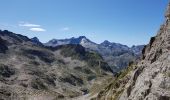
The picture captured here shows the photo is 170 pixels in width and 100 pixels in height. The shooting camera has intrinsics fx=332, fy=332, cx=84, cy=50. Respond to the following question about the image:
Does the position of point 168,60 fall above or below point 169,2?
below

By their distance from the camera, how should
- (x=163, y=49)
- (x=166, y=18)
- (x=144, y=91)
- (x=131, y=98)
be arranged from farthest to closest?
(x=166, y=18) → (x=163, y=49) → (x=131, y=98) → (x=144, y=91)

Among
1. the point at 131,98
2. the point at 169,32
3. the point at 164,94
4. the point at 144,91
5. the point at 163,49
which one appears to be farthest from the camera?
the point at 169,32

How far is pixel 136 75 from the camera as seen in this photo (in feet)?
191

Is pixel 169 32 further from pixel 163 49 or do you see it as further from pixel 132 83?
pixel 132 83

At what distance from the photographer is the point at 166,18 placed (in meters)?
68.7

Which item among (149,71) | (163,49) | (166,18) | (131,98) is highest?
(166,18)

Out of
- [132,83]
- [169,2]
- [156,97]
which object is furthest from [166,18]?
[156,97]

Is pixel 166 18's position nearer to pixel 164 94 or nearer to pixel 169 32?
Answer: pixel 169 32

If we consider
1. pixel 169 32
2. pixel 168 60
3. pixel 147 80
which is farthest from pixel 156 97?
pixel 169 32

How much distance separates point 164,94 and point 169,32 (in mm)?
21916

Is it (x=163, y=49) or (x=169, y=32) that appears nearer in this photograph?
(x=163, y=49)

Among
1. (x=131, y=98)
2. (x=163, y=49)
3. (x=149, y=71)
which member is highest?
(x=163, y=49)

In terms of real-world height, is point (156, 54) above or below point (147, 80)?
above

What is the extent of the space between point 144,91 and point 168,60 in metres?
7.30
